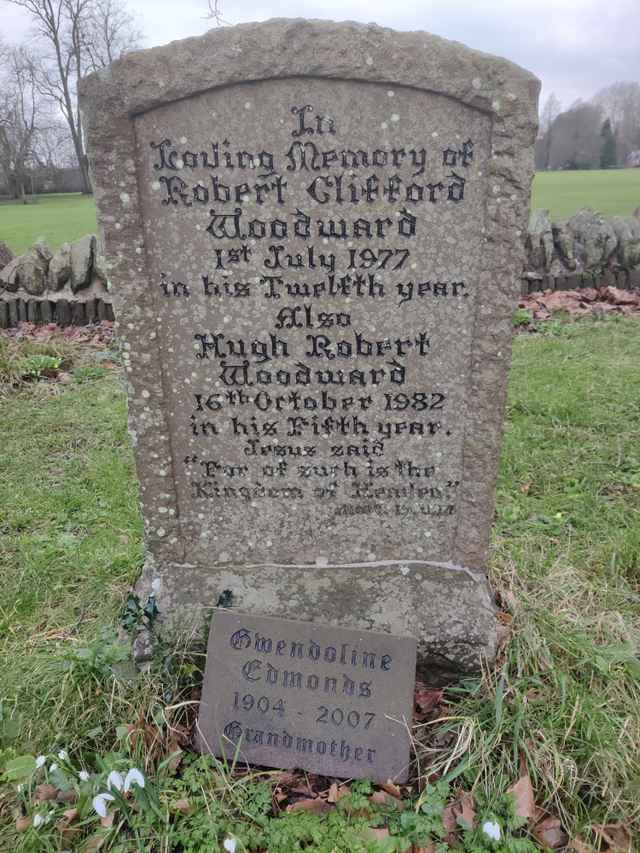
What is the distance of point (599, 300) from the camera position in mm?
7047

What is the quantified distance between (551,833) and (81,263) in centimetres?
681

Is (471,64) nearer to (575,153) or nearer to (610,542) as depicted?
(610,542)

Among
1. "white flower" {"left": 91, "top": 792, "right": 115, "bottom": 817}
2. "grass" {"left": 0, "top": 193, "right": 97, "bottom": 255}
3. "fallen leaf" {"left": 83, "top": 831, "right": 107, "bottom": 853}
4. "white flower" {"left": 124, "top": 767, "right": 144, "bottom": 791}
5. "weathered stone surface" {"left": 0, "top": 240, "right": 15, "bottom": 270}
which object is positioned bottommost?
"fallen leaf" {"left": 83, "top": 831, "right": 107, "bottom": 853}

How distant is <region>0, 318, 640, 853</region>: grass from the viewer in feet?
6.47

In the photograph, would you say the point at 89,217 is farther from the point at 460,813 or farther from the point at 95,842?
the point at 460,813

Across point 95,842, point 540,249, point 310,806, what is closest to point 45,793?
point 95,842

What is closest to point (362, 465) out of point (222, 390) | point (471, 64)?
point (222, 390)

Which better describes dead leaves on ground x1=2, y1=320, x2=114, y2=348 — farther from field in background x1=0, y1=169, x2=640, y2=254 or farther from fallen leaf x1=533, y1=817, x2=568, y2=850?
field in background x1=0, y1=169, x2=640, y2=254

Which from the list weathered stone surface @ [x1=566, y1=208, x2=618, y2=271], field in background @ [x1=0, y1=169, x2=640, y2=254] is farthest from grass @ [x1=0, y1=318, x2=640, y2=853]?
field in background @ [x1=0, y1=169, x2=640, y2=254]

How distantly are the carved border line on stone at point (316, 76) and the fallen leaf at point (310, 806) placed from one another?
153cm

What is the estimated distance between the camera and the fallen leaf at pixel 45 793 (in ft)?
6.43

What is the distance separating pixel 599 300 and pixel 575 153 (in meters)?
58.2

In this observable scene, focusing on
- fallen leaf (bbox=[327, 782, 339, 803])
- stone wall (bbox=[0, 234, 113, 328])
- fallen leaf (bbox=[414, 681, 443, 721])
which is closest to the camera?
fallen leaf (bbox=[327, 782, 339, 803])

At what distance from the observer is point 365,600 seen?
8.05 feet
